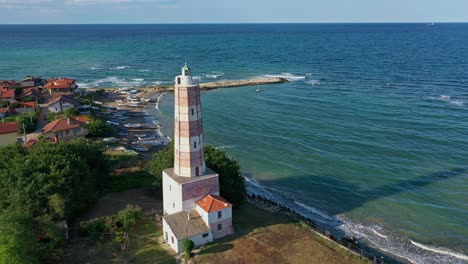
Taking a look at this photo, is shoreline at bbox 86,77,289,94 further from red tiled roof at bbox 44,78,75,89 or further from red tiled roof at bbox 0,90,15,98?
red tiled roof at bbox 0,90,15,98

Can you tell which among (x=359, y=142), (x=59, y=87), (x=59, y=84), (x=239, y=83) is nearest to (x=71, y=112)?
(x=59, y=87)

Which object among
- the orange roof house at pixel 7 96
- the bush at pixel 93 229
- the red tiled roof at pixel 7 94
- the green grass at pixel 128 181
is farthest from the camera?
the red tiled roof at pixel 7 94

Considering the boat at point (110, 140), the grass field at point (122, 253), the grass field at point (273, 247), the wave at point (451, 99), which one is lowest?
the grass field at point (122, 253)

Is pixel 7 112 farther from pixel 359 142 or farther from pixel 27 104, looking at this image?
pixel 359 142

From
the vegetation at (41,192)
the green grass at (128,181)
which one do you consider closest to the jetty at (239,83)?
the green grass at (128,181)

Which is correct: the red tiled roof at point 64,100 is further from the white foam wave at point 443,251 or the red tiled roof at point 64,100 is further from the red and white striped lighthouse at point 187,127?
the white foam wave at point 443,251

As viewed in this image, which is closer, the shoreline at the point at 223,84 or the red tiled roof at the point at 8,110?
the red tiled roof at the point at 8,110
